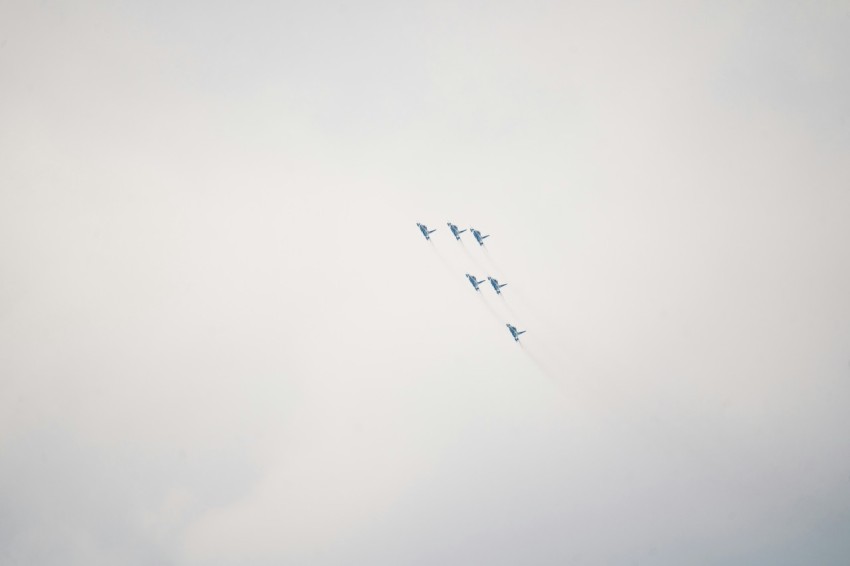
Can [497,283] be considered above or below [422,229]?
below

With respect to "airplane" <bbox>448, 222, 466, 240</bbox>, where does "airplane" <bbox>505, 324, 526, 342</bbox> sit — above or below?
below

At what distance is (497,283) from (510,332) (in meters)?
6.70

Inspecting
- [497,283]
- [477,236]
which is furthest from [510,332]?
[477,236]

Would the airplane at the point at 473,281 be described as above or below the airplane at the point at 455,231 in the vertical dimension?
below

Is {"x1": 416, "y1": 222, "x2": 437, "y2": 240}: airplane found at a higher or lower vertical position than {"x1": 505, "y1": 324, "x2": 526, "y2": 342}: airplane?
higher

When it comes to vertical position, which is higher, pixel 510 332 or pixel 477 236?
pixel 477 236

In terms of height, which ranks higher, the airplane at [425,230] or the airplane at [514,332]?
the airplane at [425,230]

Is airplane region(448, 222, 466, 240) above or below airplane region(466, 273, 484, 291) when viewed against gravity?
above

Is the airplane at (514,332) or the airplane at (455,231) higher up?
the airplane at (455,231)

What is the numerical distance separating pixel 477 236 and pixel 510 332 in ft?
42.9

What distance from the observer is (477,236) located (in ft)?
268

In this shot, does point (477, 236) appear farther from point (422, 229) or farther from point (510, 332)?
point (510, 332)

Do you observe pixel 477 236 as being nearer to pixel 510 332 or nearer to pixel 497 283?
pixel 497 283

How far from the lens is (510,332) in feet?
279
